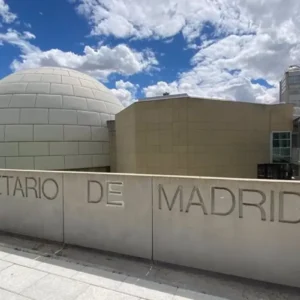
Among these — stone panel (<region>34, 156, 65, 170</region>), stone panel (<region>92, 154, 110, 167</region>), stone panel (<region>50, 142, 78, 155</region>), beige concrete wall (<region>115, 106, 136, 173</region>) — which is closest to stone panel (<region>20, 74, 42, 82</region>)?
stone panel (<region>50, 142, 78, 155</region>)

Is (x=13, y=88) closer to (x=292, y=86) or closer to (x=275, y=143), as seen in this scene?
(x=275, y=143)

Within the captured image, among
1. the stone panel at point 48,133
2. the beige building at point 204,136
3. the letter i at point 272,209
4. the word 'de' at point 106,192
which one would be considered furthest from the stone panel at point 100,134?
the letter i at point 272,209

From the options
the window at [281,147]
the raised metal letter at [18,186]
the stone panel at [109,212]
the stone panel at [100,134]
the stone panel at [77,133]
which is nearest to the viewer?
the stone panel at [109,212]

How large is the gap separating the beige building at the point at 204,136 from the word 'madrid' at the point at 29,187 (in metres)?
8.10

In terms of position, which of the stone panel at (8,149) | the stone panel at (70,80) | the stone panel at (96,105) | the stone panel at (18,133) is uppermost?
the stone panel at (70,80)

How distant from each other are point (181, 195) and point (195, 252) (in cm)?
91

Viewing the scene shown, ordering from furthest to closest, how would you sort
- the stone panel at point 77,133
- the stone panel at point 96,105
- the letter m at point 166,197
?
1. the stone panel at point 96,105
2. the stone panel at point 77,133
3. the letter m at point 166,197

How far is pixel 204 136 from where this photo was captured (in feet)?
42.2

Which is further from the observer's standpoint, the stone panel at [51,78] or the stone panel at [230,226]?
the stone panel at [51,78]

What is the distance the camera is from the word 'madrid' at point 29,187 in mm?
5168

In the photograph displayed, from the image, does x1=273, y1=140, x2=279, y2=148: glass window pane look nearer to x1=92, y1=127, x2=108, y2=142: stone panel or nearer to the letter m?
x1=92, y1=127, x2=108, y2=142: stone panel

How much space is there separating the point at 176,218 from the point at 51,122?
13.2m

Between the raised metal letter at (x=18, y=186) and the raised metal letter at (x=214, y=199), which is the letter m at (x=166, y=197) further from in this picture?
the raised metal letter at (x=18, y=186)

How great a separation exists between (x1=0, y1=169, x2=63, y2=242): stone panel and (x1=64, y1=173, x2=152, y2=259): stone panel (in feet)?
0.86
